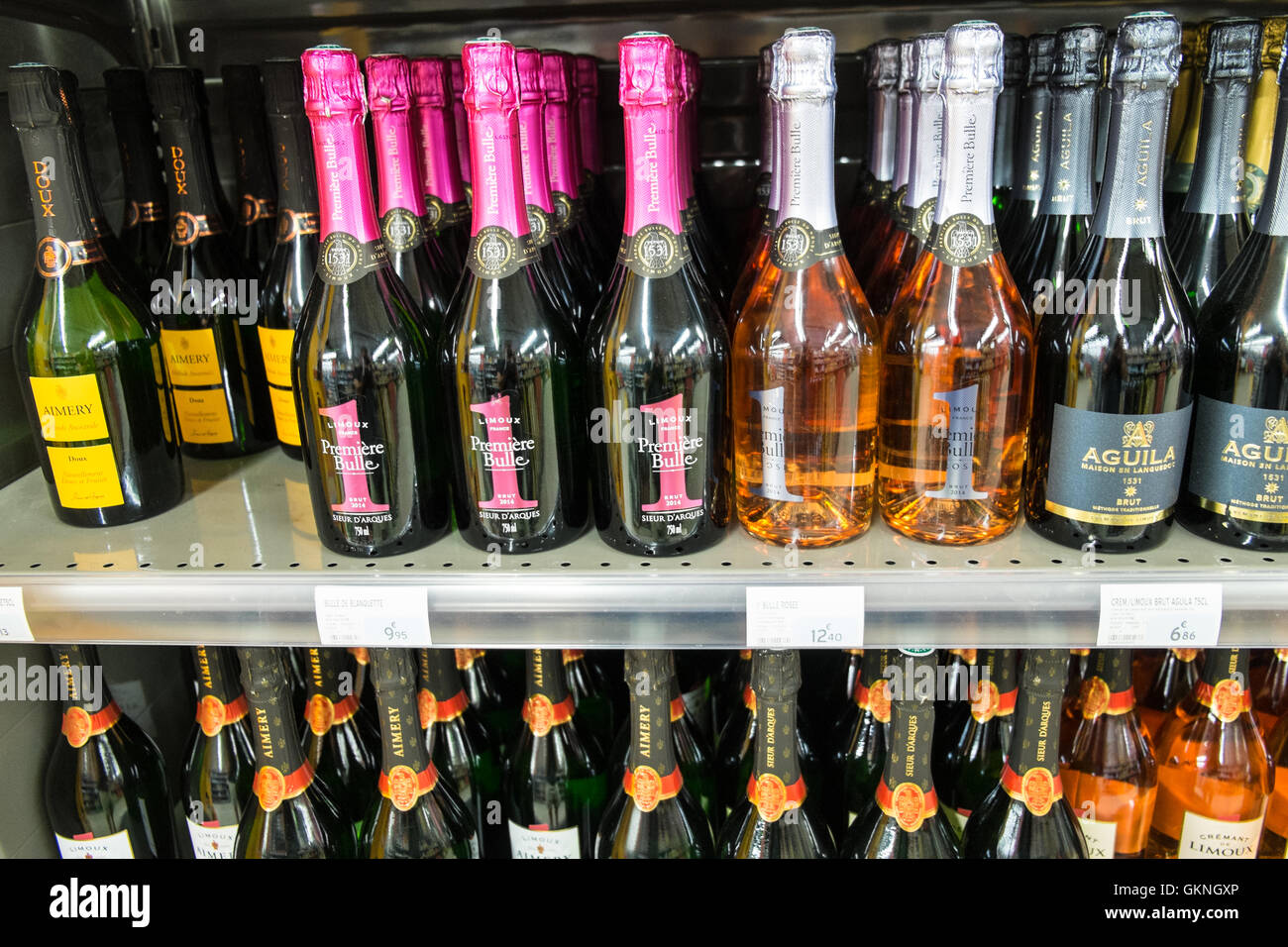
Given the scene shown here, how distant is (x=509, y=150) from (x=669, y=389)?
0.83 ft

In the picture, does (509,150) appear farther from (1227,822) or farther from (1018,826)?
(1227,822)

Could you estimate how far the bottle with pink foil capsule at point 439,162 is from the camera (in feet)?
3.36

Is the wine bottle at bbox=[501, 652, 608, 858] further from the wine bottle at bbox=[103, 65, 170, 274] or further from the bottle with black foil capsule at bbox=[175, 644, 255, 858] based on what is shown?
the wine bottle at bbox=[103, 65, 170, 274]

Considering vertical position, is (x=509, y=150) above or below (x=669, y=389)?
above

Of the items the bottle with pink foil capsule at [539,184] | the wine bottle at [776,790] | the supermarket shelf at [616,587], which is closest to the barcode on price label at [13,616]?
the supermarket shelf at [616,587]

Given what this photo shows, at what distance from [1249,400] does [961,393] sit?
25 cm

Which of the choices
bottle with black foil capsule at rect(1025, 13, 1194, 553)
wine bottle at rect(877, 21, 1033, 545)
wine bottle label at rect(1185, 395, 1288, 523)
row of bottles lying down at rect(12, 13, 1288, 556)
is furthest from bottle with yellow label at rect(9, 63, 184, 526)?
wine bottle label at rect(1185, 395, 1288, 523)

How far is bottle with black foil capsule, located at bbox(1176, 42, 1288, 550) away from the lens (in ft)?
2.72

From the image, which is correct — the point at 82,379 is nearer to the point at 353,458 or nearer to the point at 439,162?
the point at 353,458

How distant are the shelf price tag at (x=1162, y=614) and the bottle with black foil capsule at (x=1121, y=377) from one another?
66 mm

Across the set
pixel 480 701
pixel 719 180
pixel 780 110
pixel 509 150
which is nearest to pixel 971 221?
pixel 780 110

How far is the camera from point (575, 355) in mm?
948

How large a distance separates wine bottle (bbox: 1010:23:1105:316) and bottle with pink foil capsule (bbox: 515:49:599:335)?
505 millimetres

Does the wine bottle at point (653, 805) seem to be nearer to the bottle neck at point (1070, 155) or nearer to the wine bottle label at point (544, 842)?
the wine bottle label at point (544, 842)
